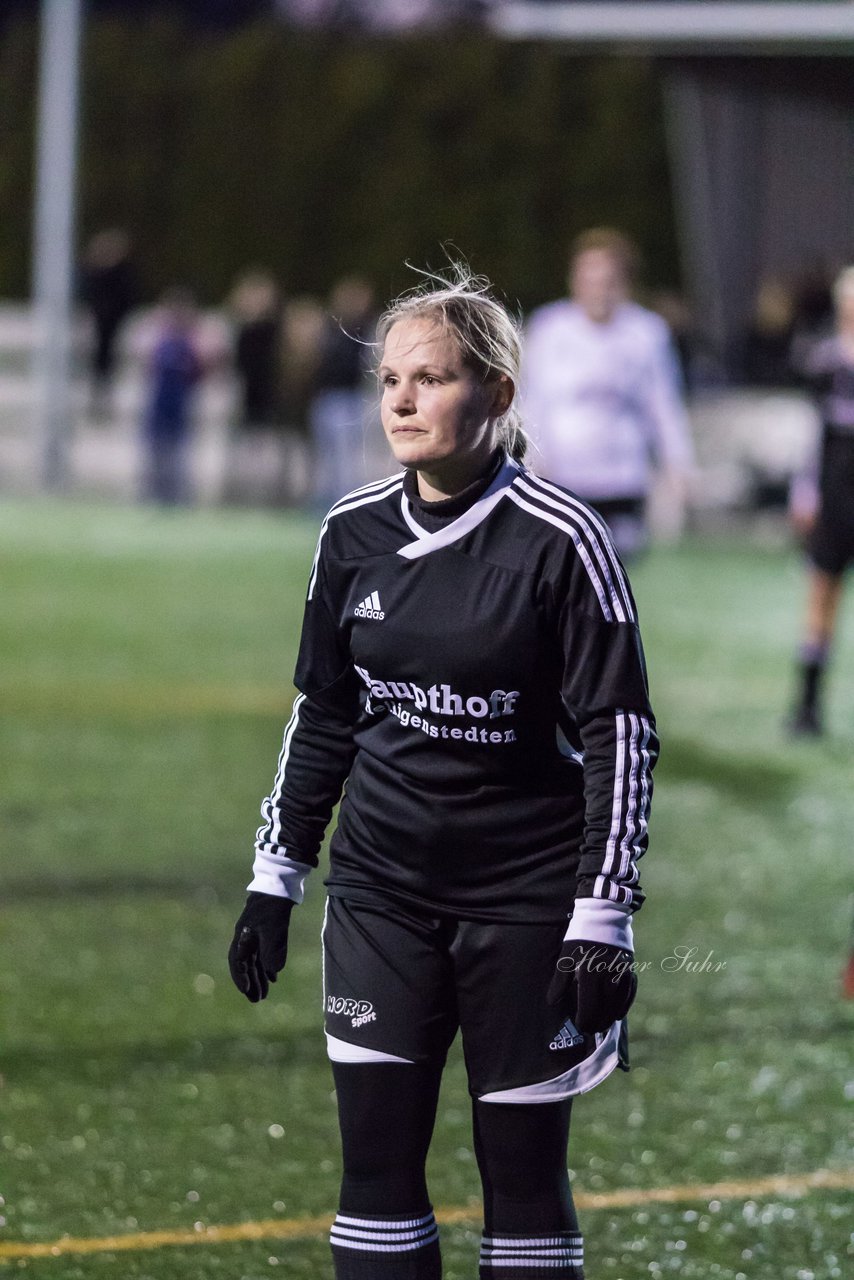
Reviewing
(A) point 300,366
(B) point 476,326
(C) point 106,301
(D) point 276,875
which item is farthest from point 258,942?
(C) point 106,301

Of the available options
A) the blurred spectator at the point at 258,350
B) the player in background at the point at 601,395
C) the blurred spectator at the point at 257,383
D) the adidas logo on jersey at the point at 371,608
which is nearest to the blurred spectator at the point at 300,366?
the blurred spectator at the point at 257,383

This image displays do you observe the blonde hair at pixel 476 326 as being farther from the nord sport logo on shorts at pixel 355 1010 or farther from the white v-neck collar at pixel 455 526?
the nord sport logo on shorts at pixel 355 1010

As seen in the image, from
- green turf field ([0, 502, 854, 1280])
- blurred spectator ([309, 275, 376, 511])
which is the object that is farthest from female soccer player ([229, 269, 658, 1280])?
blurred spectator ([309, 275, 376, 511])

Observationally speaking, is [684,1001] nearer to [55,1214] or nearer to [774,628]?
[55,1214]

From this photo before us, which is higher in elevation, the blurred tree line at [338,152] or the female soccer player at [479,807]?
the blurred tree line at [338,152]

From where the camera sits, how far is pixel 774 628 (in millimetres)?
14852

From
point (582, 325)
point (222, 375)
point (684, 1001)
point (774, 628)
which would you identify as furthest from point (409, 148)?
point (684, 1001)

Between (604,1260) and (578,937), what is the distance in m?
1.46

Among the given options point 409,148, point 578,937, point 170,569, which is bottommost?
point 170,569

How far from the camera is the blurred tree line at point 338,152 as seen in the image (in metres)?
A: 29.9

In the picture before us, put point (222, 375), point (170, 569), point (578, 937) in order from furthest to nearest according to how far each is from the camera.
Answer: point (222, 375) → point (170, 569) → point (578, 937)

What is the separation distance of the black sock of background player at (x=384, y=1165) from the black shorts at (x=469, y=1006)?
4 cm

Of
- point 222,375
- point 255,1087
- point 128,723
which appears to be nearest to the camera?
point 255,1087

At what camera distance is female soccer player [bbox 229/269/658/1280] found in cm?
313
